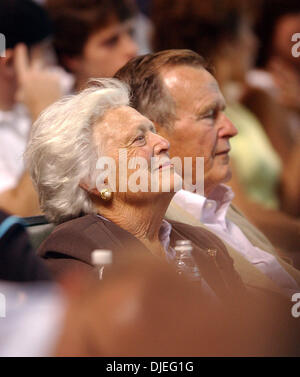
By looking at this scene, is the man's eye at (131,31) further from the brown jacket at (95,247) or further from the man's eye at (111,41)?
the brown jacket at (95,247)

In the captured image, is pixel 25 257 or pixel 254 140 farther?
pixel 254 140

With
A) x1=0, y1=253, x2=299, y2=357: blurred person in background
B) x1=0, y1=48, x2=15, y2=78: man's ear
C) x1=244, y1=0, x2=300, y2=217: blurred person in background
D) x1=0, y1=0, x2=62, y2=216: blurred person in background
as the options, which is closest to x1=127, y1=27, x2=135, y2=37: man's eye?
x1=0, y1=0, x2=62, y2=216: blurred person in background

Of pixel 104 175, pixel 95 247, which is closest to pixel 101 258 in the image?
pixel 95 247

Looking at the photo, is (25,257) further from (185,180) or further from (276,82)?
(276,82)

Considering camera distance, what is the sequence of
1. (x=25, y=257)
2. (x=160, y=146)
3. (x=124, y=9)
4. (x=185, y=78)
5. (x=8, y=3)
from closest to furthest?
(x=25, y=257) → (x=160, y=146) → (x=185, y=78) → (x=8, y=3) → (x=124, y=9)

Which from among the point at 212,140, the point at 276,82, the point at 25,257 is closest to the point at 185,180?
the point at 212,140

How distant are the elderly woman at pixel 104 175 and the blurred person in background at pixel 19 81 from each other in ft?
1.08

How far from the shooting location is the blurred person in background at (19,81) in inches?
75.5

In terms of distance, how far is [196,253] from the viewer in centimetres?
153

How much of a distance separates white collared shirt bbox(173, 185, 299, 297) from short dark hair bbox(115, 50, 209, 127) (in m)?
0.16

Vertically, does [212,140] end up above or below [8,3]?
below

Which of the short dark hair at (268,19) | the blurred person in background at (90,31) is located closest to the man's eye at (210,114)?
the blurred person in background at (90,31)

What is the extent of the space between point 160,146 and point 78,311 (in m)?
0.66

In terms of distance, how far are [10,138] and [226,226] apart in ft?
2.55
